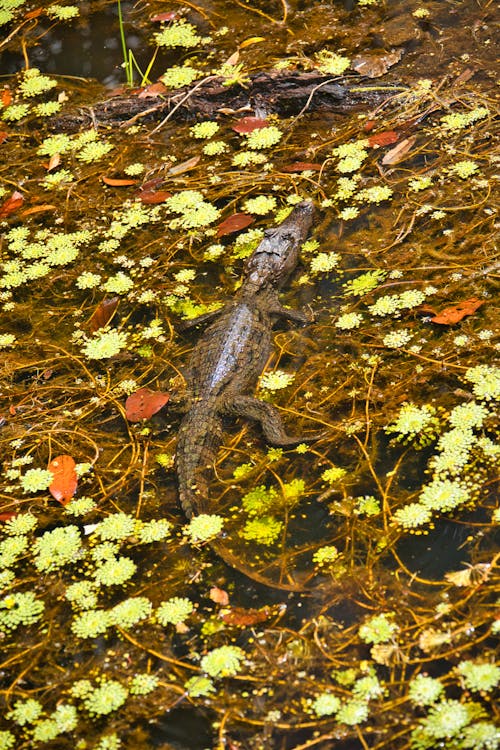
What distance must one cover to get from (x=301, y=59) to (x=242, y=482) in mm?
3804

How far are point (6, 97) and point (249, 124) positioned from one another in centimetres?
234

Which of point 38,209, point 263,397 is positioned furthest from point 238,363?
point 38,209

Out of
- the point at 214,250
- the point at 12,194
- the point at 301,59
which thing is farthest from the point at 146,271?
the point at 301,59

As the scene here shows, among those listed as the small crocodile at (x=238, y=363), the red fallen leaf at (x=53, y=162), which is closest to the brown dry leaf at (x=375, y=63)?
the small crocodile at (x=238, y=363)

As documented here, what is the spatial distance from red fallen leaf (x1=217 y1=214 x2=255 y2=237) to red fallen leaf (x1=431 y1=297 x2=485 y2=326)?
58.1 inches

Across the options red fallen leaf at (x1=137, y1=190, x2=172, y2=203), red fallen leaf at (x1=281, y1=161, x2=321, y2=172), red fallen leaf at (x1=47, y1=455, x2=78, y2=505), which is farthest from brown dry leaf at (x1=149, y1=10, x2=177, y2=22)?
red fallen leaf at (x1=47, y1=455, x2=78, y2=505)

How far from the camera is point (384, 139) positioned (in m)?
4.96

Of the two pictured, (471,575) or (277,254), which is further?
(277,254)

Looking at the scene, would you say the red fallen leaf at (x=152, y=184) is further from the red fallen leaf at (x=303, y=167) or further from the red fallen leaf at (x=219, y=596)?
the red fallen leaf at (x=219, y=596)

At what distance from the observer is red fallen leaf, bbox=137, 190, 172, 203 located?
506cm

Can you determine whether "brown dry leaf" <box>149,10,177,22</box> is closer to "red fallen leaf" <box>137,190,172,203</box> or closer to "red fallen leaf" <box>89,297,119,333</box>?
"red fallen leaf" <box>137,190,172,203</box>

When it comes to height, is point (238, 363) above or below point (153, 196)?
below

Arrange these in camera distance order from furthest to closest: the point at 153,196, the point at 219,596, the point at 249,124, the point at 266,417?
the point at 249,124, the point at 153,196, the point at 266,417, the point at 219,596

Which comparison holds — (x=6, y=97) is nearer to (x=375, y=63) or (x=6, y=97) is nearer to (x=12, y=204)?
(x=12, y=204)
